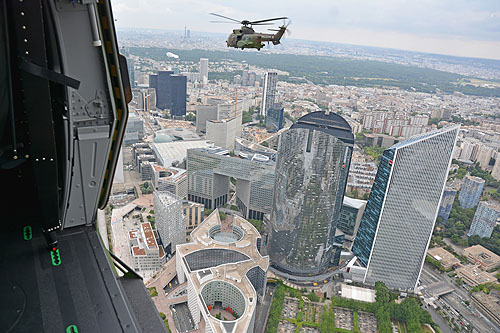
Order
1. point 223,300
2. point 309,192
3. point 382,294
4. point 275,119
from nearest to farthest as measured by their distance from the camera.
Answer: point 223,300, point 382,294, point 309,192, point 275,119

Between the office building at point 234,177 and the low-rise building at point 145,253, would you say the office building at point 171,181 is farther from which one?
the low-rise building at point 145,253

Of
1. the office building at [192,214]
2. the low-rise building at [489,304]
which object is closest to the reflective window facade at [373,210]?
the low-rise building at [489,304]

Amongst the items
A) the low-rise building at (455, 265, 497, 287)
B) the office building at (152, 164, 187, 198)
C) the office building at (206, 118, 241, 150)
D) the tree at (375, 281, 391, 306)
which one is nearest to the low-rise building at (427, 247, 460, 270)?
the low-rise building at (455, 265, 497, 287)

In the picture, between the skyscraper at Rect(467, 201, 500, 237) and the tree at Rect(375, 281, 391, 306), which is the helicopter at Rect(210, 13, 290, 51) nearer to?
the tree at Rect(375, 281, 391, 306)

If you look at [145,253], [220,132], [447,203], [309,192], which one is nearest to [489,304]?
[447,203]

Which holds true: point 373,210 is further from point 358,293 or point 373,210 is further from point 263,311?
point 263,311
